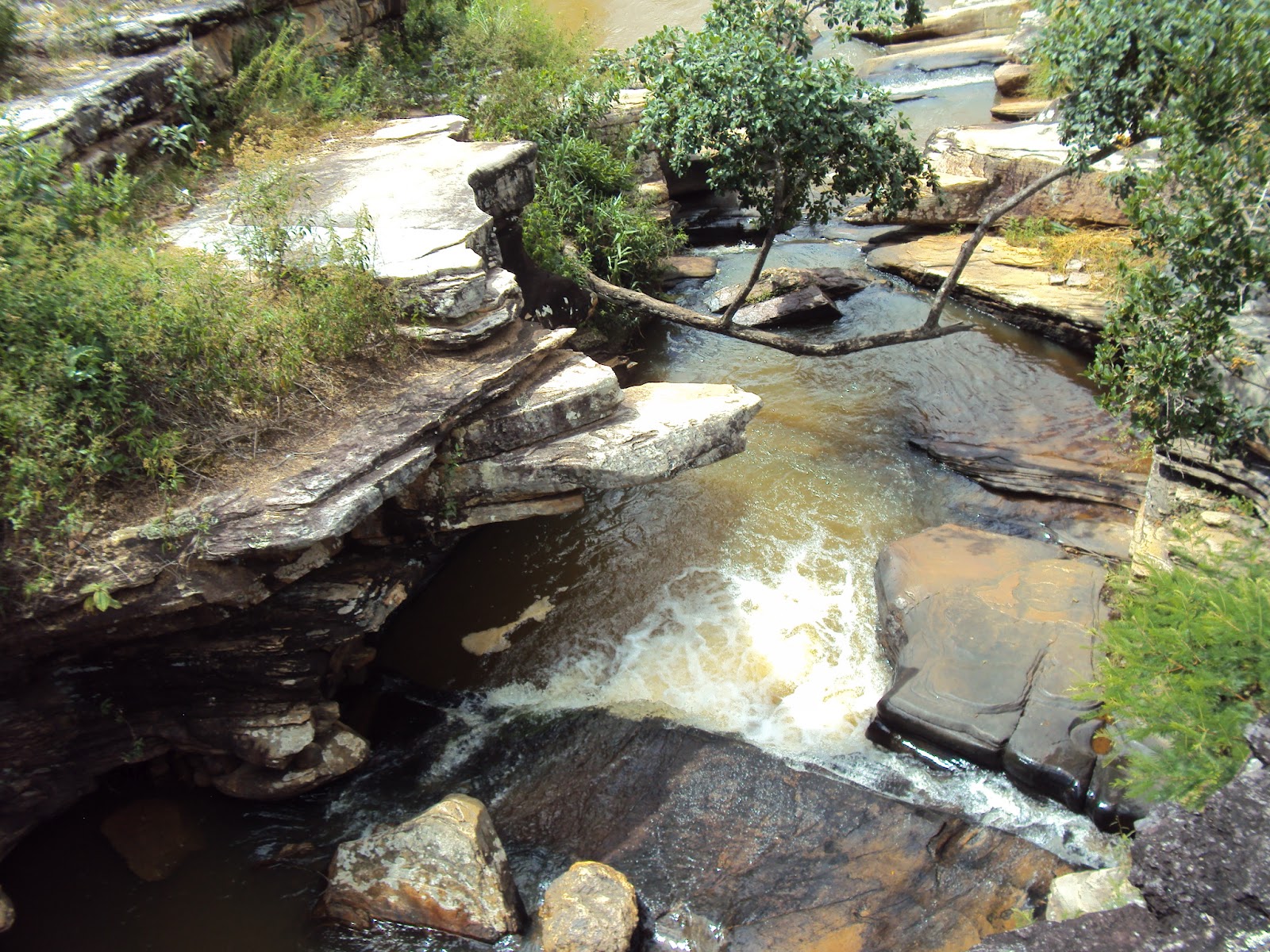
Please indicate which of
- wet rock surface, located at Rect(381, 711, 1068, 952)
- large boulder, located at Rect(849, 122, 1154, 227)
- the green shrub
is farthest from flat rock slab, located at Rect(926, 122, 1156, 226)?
the green shrub

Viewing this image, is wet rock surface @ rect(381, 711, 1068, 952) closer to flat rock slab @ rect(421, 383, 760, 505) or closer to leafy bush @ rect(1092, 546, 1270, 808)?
leafy bush @ rect(1092, 546, 1270, 808)

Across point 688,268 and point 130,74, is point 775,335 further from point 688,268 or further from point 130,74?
point 130,74

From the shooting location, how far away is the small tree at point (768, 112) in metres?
6.70

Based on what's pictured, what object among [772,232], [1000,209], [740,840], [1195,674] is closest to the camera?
[1195,674]

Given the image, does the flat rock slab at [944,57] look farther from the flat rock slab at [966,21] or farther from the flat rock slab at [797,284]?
the flat rock slab at [797,284]

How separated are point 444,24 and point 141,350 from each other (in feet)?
27.1

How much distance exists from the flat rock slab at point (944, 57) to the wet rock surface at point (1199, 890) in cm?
1497

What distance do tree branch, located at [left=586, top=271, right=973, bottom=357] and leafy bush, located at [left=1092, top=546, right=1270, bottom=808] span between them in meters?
3.73

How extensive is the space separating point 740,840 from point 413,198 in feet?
17.8

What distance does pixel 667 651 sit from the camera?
6.26 m

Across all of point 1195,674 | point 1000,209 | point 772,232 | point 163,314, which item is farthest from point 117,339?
point 1000,209

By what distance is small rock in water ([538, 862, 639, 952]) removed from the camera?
439 cm

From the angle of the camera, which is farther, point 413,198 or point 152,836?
point 413,198

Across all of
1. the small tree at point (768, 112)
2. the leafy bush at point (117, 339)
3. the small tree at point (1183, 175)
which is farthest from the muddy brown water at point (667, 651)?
the leafy bush at point (117, 339)
